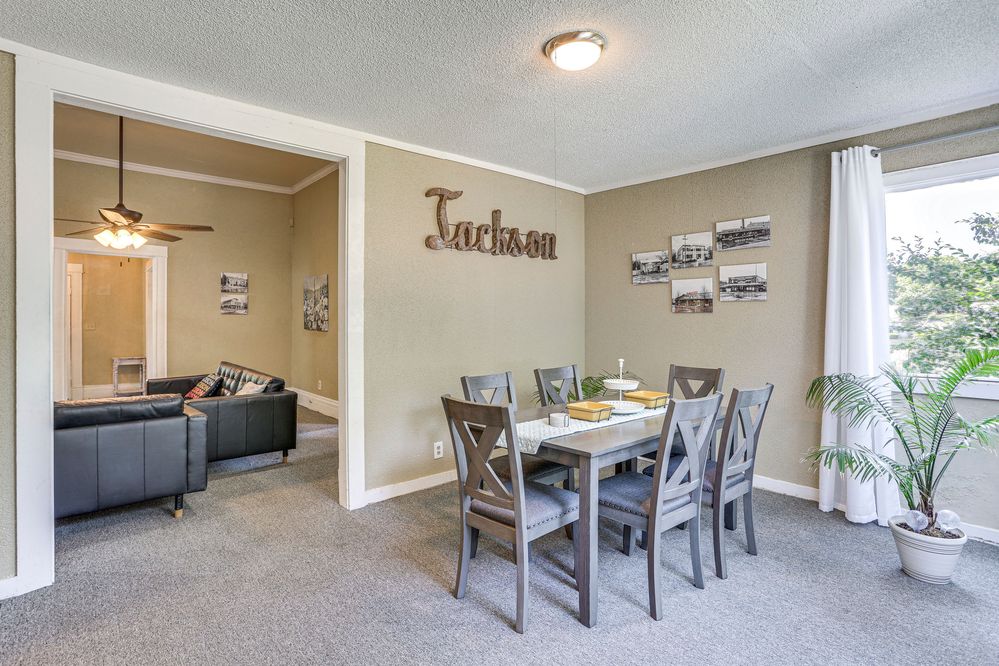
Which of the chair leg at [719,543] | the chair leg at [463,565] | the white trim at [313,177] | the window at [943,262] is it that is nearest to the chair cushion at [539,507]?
the chair leg at [463,565]

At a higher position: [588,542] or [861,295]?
[861,295]

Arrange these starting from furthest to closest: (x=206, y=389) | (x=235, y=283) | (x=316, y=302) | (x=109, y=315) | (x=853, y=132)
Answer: (x=109, y=315) < (x=235, y=283) < (x=316, y=302) < (x=206, y=389) < (x=853, y=132)

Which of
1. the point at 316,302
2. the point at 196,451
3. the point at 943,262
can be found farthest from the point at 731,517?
the point at 316,302

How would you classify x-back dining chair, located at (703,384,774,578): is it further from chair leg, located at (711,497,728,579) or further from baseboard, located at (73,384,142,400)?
baseboard, located at (73,384,142,400)

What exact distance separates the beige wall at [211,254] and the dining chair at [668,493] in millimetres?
5613

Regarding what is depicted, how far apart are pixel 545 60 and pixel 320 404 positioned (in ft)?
16.9

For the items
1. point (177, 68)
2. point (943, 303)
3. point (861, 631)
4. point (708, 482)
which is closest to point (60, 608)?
point (177, 68)

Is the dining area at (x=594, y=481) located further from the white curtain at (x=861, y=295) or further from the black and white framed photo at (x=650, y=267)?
the black and white framed photo at (x=650, y=267)

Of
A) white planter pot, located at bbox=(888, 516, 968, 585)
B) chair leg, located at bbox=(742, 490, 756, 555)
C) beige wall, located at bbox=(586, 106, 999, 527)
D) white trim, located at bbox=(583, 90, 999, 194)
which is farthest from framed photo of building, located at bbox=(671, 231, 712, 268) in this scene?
white planter pot, located at bbox=(888, 516, 968, 585)

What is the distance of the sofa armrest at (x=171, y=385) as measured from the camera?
16.8 ft

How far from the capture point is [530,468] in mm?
2881

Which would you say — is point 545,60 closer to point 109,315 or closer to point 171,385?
point 171,385

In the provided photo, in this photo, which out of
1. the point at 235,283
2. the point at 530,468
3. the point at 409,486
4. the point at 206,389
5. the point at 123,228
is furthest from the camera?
the point at 235,283

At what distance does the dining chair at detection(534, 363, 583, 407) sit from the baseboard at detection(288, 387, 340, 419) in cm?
324
